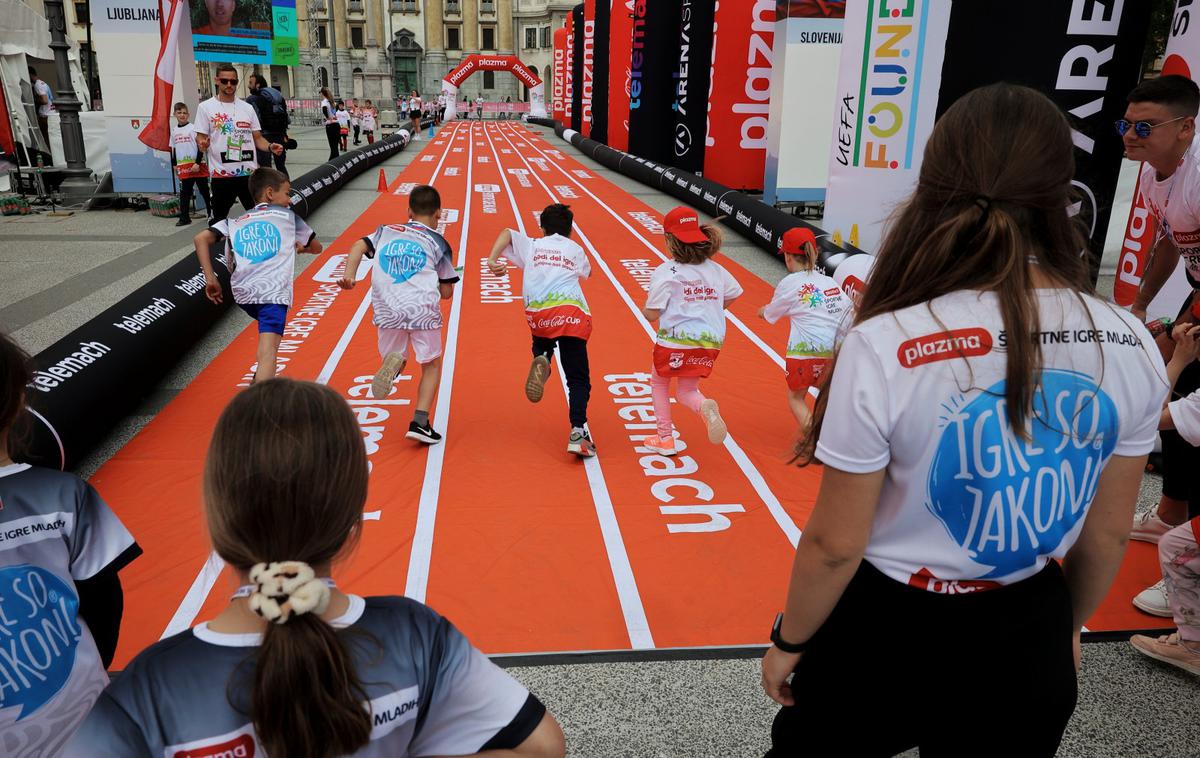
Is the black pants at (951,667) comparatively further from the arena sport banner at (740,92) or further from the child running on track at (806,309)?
the arena sport banner at (740,92)

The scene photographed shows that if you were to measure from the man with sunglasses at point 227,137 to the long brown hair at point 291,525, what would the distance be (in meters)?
10.4

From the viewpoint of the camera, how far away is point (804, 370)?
5801 mm

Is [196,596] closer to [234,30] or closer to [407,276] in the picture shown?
[407,276]

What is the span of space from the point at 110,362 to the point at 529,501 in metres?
3.26

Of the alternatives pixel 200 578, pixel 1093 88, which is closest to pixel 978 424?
pixel 200 578

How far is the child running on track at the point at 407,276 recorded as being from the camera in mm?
5719

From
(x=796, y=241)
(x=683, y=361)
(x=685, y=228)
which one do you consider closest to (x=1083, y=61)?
(x=796, y=241)

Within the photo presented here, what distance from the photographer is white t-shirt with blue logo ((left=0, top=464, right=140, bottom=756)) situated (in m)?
2.03

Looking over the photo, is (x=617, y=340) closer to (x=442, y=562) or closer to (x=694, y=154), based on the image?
(x=442, y=562)

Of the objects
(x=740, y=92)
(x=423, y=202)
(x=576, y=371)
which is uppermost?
(x=740, y=92)

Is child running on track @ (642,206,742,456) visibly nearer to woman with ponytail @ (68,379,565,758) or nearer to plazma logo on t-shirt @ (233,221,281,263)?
plazma logo on t-shirt @ (233,221,281,263)

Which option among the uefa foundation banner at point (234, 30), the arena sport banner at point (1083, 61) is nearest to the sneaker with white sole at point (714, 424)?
the arena sport banner at point (1083, 61)

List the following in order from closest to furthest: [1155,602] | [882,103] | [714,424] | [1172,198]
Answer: [1155,602]
[1172,198]
[714,424]
[882,103]

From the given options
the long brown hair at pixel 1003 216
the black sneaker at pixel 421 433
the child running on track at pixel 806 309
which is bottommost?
the black sneaker at pixel 421 433
